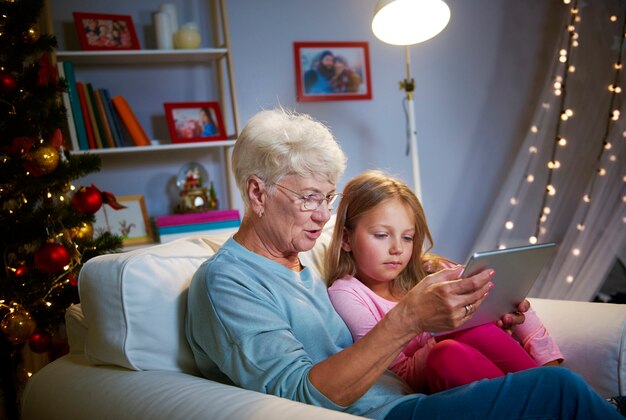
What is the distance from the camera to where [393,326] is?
115 cm

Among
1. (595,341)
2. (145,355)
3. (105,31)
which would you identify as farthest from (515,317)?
(105,31)

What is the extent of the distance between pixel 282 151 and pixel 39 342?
1.42 meters

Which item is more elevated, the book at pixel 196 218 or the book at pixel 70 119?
the book at pixel 70 119

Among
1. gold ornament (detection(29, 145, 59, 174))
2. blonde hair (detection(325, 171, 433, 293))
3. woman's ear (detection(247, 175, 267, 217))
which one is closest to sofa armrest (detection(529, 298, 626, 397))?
blonde hair (detection(325, 171, 433, 293))

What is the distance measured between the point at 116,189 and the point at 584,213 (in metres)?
2.29

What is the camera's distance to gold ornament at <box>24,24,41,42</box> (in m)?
2.22

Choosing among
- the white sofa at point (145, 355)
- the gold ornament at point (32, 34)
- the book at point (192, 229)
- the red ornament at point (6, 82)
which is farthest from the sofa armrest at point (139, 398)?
the book at point (192, 229)

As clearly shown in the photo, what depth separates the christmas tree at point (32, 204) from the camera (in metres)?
2.17

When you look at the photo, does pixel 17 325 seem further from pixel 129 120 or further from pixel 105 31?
pixel 105 31

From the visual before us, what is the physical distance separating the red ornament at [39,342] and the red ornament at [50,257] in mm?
273

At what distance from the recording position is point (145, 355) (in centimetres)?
132

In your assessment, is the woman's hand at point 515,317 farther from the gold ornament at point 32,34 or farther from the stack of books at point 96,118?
the stack of books at point 96,118

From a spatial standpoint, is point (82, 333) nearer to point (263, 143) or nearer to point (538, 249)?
point (263, 143)

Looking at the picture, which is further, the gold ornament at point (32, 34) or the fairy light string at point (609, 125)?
the fairy light string at point (609, 125)
